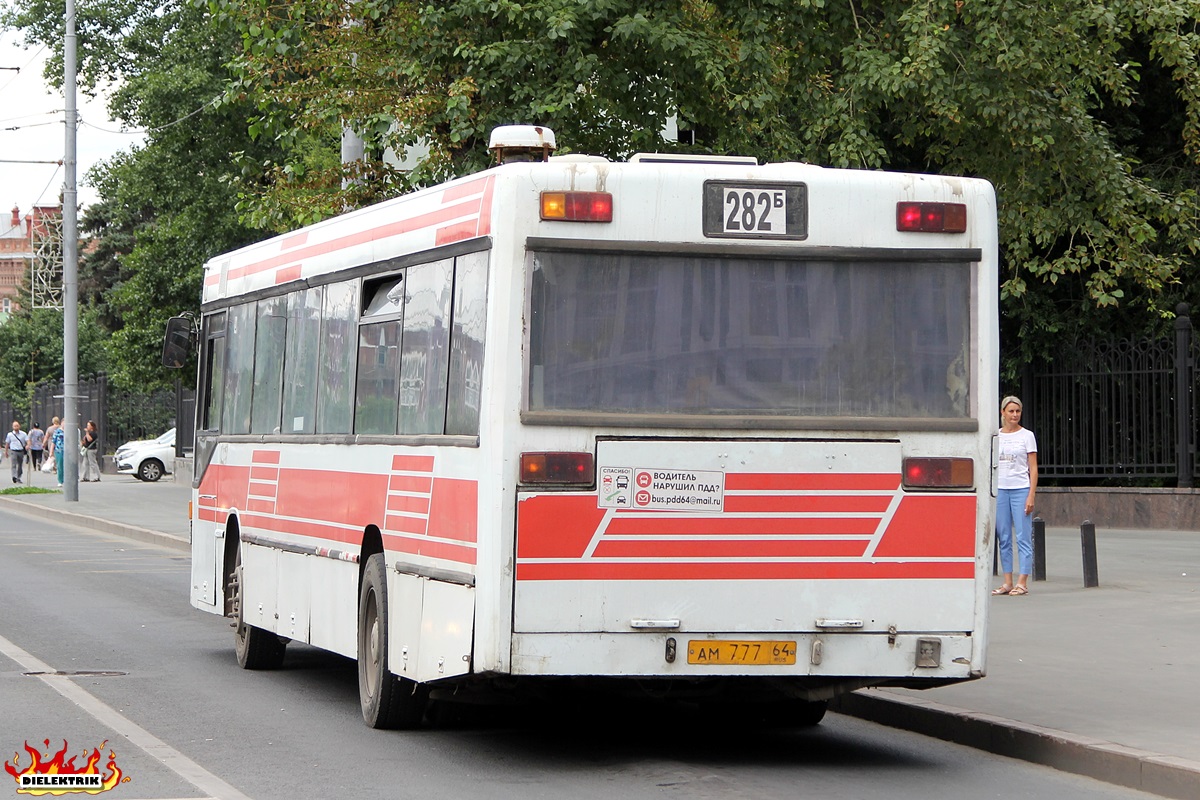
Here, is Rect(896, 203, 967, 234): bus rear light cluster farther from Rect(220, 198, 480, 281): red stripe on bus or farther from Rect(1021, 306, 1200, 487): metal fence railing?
Rect(1021, 306, 1200, 487): metal fence railing

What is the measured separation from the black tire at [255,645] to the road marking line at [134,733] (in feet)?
4.13

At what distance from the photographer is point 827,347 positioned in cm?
867

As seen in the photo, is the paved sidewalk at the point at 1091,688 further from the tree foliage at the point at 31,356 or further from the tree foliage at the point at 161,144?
the tree foliage at the point at 31,356

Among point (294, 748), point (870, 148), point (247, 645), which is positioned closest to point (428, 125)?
point (870, 148)

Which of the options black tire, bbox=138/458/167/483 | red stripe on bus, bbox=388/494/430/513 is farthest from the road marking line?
black tire, bbox=138/458/167/483

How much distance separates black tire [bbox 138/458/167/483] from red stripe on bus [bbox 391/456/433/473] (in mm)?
42072

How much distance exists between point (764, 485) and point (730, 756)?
1.49 metres

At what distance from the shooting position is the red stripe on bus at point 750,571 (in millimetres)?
8266

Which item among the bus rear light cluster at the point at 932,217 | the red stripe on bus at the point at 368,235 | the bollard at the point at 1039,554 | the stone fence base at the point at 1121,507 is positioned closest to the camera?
the bus rear light cluster at the point at 932,217

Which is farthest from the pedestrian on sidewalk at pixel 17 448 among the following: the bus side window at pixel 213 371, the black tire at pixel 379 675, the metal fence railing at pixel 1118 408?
the black tire at pixel 379 675

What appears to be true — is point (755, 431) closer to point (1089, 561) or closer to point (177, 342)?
point (177, 342)

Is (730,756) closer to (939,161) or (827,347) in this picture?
(827,347)

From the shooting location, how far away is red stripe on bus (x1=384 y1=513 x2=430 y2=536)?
917 centimetres

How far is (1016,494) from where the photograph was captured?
53.9 ft
